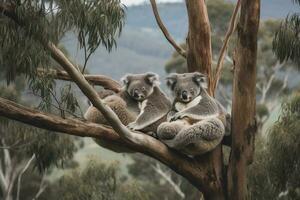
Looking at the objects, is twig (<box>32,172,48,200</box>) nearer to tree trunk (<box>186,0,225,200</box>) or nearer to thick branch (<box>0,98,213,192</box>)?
tree trunk (<box>186,0,225,200</box>)

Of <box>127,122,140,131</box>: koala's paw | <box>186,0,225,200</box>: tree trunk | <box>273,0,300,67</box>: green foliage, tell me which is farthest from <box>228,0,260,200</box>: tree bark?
<box>273,0,300,67</box>: green foliage

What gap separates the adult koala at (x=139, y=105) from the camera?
18.8 ft

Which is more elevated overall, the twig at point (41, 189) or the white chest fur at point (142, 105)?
the white chest fur at point (142, 105)

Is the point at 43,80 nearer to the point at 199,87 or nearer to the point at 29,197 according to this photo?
the point at 199,87

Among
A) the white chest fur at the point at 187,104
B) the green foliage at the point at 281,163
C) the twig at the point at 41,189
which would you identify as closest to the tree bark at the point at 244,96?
the white chest fur at the point at 187,104

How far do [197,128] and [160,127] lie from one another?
0.34 m

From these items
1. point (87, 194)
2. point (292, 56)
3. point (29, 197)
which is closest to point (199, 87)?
point (292, 56)

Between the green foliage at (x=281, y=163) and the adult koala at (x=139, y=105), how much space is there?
19.5ft

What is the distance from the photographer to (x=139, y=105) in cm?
593

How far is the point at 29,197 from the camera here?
2091 centimetres

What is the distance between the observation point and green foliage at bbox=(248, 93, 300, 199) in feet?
37.2

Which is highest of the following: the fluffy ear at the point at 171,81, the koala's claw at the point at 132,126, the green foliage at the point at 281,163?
the fluffy ear at the point at 171,81

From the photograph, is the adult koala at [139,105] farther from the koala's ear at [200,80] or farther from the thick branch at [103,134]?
the koala's ear at [200,80]

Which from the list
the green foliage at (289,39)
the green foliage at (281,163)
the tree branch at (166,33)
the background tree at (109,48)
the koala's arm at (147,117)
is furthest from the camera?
the green foliage at (281,163)
